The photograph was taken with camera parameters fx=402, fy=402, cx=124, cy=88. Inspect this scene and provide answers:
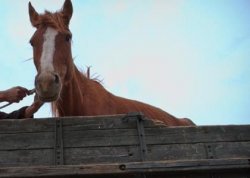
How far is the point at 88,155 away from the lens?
3201mm

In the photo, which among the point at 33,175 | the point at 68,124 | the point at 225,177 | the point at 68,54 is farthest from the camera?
the point at 68,54

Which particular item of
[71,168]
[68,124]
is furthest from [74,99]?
[71,168]

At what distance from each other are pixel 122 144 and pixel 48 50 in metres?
1.91

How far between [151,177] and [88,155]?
0.53 m

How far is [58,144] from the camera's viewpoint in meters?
3.21

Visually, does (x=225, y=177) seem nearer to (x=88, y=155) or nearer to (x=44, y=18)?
(x=88, y=155)

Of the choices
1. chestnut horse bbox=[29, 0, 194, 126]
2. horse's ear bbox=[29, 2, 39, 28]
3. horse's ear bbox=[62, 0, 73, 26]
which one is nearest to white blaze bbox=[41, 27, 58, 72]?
chestnut horse bbox=[29, 0, 194, 126]

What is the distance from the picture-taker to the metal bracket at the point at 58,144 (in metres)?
3.14

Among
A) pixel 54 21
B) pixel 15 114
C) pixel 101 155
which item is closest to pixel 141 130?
pixel 101 155

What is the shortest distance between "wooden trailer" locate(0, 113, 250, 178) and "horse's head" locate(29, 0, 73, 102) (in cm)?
80

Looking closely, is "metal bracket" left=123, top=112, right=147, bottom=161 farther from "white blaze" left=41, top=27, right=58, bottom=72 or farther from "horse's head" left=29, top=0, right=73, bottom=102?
"white blaze" left=41, top=27, right=58, bottom=72

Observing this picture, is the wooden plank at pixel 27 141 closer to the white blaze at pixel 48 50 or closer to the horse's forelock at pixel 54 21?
the white blaze at pixel 48 50

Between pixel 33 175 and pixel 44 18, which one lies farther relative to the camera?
pixel 44 18

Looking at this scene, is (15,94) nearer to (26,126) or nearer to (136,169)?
(26,126)
